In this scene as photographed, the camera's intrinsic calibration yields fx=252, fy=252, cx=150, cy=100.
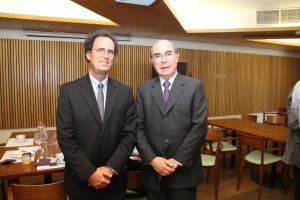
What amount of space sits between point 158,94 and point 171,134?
0.35m

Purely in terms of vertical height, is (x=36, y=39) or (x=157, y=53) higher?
(x=36, y=39)

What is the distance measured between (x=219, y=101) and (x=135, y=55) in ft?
10.4

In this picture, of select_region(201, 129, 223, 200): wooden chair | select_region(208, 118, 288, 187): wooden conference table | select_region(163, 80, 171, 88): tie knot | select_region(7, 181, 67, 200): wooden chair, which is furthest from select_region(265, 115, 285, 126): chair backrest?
select_region(7, 181, 67, 200): wooden chair

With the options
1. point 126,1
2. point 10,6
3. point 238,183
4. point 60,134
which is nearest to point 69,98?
point 60,134

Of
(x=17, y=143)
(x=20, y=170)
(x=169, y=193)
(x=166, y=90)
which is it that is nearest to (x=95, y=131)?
(x=166, y=90)

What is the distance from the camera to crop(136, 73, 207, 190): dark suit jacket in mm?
1975

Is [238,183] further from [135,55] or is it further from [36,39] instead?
[36,39]

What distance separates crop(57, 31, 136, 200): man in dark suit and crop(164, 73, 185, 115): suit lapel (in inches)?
13.5

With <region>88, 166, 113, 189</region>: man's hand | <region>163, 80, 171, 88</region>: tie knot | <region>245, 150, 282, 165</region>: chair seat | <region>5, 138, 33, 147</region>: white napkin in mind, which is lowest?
<region>245, 150, 282, 165</region>: chair seat

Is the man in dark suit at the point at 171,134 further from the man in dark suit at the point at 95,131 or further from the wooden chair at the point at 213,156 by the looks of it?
the wooden chair at the point at 213,156

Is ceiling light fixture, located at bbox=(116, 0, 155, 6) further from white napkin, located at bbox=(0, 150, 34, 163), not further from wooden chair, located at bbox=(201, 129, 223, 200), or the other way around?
white napkin, located at bbox=(0, 150, 34, 163)

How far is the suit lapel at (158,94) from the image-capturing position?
204cm

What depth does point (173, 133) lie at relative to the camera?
6.55ft

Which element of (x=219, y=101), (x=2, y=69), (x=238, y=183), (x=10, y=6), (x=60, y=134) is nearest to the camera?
(x=60, y=134)
